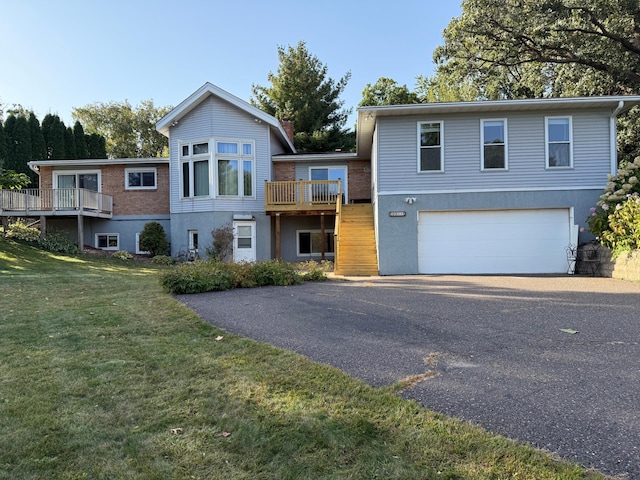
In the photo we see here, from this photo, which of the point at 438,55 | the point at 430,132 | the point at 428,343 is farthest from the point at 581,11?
the point at 428,343

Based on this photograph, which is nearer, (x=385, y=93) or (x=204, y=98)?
(x=204, y=98)

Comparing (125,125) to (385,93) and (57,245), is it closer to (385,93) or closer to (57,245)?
(385,93)

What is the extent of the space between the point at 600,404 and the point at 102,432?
11.7 feet

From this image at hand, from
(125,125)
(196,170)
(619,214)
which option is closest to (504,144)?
(619,214)

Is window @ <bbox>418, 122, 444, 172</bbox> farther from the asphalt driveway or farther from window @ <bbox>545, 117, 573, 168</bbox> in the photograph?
the asphalt driveway

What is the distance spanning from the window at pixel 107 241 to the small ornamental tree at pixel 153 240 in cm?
220

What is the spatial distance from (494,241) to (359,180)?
7.13 metres

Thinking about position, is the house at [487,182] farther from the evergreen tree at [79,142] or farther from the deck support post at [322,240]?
the evergreen tree at [79,142]

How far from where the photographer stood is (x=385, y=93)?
33.6m

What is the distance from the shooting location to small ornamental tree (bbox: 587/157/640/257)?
9789 millimetres

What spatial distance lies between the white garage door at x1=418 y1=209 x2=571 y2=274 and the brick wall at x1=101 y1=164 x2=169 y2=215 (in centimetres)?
1205

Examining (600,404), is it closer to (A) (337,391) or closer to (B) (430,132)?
(A) (337,391)

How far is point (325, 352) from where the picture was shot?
172 inches

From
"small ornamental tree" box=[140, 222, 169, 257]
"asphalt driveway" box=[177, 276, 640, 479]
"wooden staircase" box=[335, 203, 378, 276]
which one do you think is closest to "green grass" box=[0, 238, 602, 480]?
"asphalt driveway" box=[177, 276, 640, 479]
